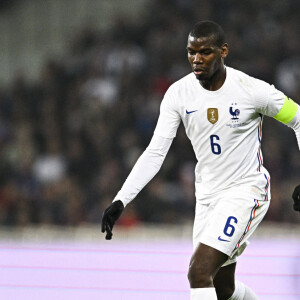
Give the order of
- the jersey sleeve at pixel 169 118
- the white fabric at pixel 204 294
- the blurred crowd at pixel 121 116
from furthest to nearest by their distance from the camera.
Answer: the blurred crowd at pixel 121 116, the jersey sleeve at pixel 169 118, the white fabric at pixel 204 294

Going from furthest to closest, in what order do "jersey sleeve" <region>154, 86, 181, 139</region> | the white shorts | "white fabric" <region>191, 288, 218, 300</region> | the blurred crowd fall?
the blurred crowd
"jersey sleeve" <region>154, 86, 181, 139</region>
the white shorts
"white fabric" <region>191, 288, 218, 300</region>

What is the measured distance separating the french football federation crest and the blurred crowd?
4.49 metres

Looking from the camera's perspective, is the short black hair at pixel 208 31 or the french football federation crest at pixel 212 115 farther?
the french football federation crest at pixel 212 115

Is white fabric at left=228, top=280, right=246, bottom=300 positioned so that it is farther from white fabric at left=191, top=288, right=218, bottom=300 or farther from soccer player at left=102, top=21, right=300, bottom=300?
white fabric at left=191, top=288, right=218, bottom=300

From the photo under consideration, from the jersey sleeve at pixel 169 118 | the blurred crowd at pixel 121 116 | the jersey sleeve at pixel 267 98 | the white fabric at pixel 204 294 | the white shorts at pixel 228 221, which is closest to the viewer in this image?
the white fabric at pixel 204 294

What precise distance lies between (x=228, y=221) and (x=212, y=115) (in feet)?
1.79

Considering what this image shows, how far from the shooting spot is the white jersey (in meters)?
4.23

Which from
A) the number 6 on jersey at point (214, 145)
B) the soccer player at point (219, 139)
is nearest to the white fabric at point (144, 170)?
the soccer player at point (219, 139)

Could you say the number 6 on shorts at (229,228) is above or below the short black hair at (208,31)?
below

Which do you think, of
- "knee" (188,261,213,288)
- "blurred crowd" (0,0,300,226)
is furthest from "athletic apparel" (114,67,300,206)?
"blurred crowd" (0,0,300,226)

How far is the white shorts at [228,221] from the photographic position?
4098 millimetres

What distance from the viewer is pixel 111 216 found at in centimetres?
421

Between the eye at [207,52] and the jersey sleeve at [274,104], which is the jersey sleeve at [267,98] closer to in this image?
the jersey sleeve at [274,104]

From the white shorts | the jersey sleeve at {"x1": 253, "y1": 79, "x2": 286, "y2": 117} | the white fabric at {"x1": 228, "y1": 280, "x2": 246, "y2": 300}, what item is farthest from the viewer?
the white fabric at {"x1": 228, "y1": 280, "x2": 246, "y2": 300}
